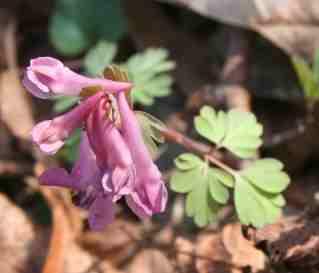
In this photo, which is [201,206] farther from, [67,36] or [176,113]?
→ [67,36]

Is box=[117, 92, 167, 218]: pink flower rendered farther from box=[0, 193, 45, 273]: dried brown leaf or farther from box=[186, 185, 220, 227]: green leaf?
box=[0, 193, 45, 273]: dried brown leaf

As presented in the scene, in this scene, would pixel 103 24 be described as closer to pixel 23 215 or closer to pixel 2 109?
pixel 2 109

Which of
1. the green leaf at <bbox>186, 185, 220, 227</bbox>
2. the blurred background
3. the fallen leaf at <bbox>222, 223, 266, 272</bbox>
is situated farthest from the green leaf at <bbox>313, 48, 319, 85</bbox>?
the green leaf at <bbox>186, 185, 220, 227</bbox>

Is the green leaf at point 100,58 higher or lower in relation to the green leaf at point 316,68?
lower

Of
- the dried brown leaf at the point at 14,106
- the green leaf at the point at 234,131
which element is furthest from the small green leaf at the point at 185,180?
the dried brown leaf at the point at 14,106

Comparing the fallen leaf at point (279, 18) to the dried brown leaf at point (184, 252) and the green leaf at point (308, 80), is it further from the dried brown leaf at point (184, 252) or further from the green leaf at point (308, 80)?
the dried brown leaf at point (184, 252)

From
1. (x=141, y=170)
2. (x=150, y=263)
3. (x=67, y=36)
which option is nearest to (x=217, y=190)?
(x=141, y=170)
